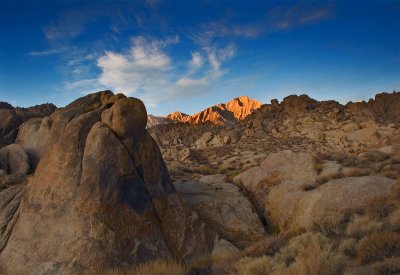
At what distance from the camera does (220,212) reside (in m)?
13.6

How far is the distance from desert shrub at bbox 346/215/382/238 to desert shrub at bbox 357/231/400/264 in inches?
Answer: 38.0

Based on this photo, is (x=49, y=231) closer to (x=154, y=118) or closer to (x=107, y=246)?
(x=107, y=246)

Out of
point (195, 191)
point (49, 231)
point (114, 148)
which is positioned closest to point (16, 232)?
point (49, 231)

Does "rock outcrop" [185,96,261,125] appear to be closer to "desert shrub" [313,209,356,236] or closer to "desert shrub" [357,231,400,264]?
"desert shrub" [313,209,356,236]

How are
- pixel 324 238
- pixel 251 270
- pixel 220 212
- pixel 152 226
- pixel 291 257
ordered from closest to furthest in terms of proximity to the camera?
pixel 251 270 → pixel 291 257 → pixel 324 238 → pixel 152 226 → pixel 220 212

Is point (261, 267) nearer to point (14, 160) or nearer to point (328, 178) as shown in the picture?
point (328, 178)

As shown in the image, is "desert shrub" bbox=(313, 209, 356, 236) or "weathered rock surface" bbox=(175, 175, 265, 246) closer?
"desert shrub" bbox=(313, 209, 356, 236)

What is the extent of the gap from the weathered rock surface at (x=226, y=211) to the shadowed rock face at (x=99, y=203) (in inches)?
46.8

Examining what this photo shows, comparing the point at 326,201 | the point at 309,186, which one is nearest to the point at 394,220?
the point at 326,201

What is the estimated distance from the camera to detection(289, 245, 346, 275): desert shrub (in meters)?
5.95

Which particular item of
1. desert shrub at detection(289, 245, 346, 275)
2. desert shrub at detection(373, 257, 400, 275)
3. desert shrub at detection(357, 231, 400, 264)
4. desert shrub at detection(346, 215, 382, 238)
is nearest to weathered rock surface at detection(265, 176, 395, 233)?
desert shrub at detection(346, 215, 382, 238)

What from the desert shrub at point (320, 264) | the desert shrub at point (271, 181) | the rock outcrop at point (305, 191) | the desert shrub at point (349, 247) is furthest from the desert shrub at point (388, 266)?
the desert shrub at point (271, 181)

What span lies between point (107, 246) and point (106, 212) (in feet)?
3.24

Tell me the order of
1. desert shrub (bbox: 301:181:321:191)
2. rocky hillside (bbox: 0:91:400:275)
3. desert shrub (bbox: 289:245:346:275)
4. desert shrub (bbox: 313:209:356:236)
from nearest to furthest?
desert shrub (bbox: 289:245:346:275), rocky hillside (bbox: 0:91:400:275), desert shrub (bbox: 313:209:356:236), desert shrub (bbox: 301:181:321:191)
